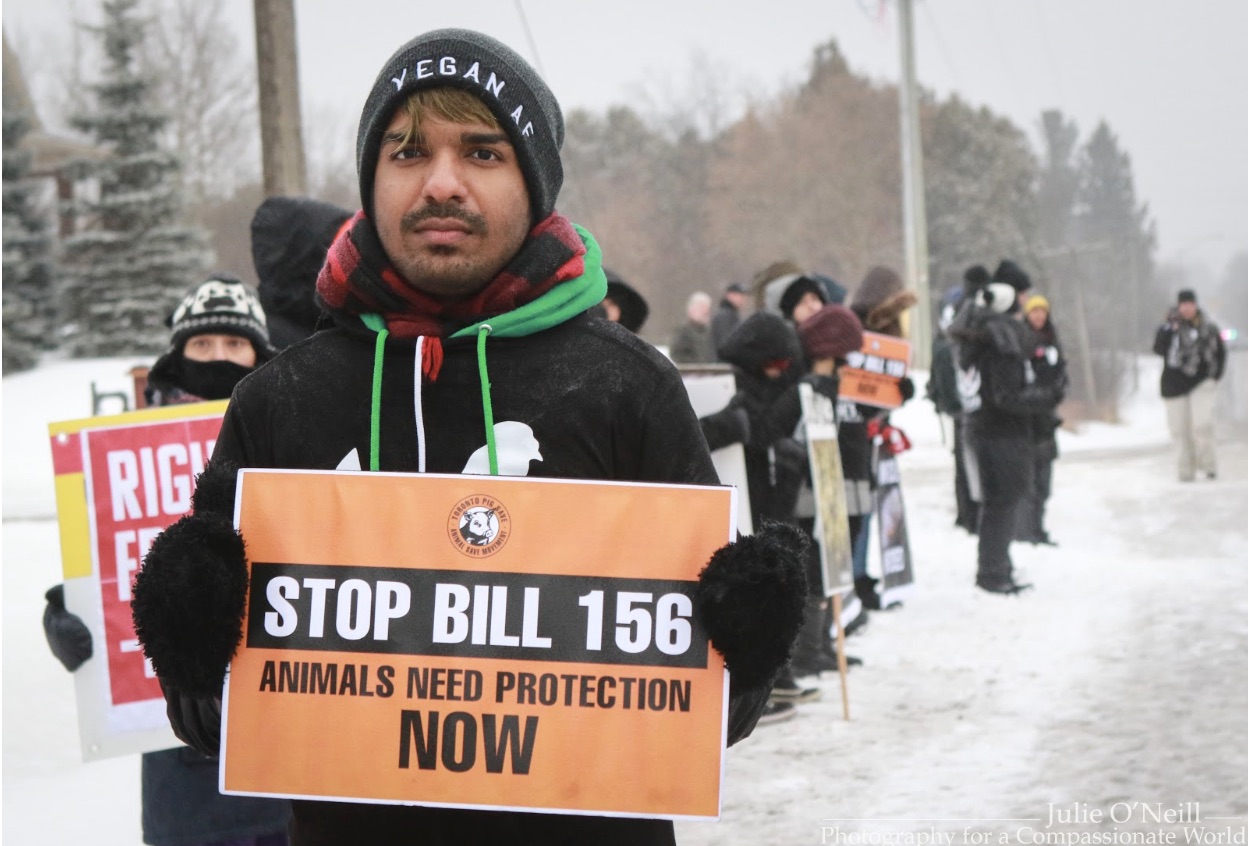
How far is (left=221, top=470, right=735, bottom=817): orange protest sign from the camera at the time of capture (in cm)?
203

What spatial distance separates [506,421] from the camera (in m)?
2.15

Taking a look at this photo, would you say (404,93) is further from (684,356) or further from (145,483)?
(684,356)

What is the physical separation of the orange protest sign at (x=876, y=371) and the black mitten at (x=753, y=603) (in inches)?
253

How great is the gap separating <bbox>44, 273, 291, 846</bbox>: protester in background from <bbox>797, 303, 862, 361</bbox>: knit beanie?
4.30m

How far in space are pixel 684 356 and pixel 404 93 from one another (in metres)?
14.1

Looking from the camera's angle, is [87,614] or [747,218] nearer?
[87,614]

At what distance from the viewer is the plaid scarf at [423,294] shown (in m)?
2.17

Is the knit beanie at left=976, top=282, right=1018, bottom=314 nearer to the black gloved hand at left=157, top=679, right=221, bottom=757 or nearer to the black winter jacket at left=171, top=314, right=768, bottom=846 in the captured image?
the black winter jacket at left=171, top=314, right=768, bottom=846

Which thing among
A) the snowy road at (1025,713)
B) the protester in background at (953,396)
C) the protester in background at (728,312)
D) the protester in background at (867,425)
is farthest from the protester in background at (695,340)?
the protester in background at (867,425)

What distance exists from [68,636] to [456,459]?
83.5 inches

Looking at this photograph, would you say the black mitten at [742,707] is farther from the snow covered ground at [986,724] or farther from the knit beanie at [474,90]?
the snow covered ground at [986,724]

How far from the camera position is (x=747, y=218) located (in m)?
59.5

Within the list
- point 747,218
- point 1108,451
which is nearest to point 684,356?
point 1108,451

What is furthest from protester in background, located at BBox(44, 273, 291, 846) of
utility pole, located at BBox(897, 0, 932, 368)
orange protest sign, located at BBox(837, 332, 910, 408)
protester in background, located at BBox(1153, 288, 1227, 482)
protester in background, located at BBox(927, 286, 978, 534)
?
utility pole, located at BBox(897, 0, 932, 368)
